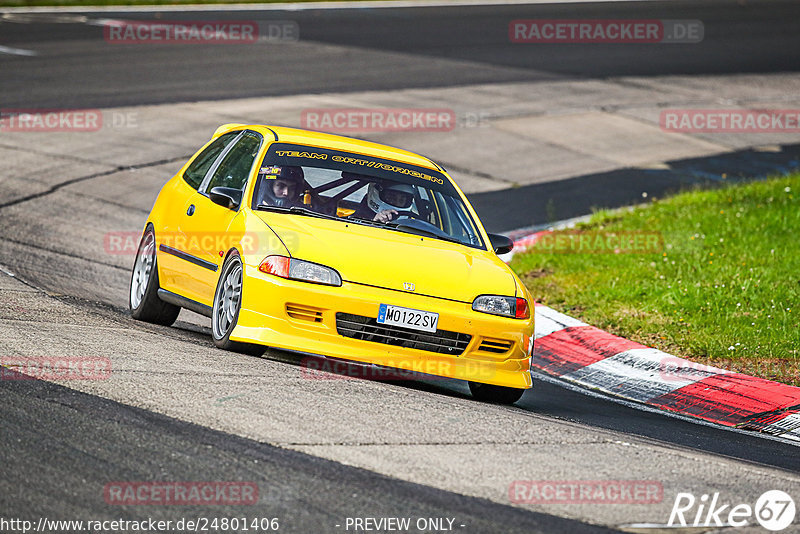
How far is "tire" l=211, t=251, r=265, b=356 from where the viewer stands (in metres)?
7.46

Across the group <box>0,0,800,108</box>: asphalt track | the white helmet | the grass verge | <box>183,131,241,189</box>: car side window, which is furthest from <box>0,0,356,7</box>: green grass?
the white helmet

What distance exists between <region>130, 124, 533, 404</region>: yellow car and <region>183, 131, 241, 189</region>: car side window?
2 centimetres

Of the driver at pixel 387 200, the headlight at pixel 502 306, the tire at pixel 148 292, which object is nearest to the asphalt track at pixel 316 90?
the tire at pixel 148 292

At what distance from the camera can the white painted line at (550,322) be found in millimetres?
→ 10102

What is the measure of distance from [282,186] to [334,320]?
149 cm

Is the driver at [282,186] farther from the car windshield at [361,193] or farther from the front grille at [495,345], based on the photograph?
the front grille at [495,345]

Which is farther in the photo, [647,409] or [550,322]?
[550,322]

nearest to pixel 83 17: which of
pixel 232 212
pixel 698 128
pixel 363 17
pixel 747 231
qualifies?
pixel 363 17

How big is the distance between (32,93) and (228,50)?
6445 mm

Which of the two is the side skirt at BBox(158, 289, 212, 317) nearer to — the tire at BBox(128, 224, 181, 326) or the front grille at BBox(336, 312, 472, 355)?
the tire at BBox(128, 224, 181, 326)

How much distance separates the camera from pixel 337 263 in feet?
24.0

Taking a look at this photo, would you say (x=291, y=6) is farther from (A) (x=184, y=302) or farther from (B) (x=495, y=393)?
(B) (x=495, y=393)

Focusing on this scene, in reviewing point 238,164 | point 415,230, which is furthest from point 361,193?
point 238,164

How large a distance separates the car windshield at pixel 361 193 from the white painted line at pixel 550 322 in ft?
5.82
